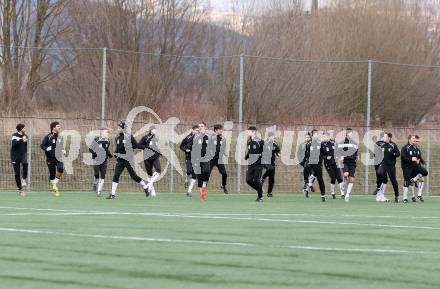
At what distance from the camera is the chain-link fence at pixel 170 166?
107ft

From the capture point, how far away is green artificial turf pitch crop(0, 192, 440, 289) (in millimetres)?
10695

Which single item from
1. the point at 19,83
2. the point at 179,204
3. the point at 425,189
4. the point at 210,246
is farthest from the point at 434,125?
the point at 210,246

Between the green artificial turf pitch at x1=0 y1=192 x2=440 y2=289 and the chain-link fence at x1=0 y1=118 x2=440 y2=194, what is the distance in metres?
10.1

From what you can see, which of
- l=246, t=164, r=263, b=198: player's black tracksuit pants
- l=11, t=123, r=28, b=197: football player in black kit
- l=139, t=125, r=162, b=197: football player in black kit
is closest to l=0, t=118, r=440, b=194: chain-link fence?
l=11, t=123, r=28, b=197: football player in black kit

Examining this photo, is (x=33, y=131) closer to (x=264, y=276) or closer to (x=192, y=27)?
(x=192, y=27)

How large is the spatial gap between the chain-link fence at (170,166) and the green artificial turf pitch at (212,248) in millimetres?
10085

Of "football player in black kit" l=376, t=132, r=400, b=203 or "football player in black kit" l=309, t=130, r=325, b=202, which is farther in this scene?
"football player in black kit" l=309, t=130, r=325, b=202

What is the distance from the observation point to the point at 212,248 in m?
13.5

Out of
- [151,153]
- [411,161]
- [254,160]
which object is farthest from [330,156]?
[151,153]

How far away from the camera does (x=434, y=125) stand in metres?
45.7

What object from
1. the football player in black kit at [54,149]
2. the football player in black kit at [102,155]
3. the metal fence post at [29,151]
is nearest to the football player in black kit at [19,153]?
the football player in black kit at [54,149]

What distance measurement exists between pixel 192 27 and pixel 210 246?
33174 mm

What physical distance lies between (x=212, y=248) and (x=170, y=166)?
802 inches

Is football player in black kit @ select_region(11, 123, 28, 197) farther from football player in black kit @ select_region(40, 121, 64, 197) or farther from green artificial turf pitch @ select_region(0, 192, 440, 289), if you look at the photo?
green artificial turf pitch @ select_region(0, 192, 440, 289)
